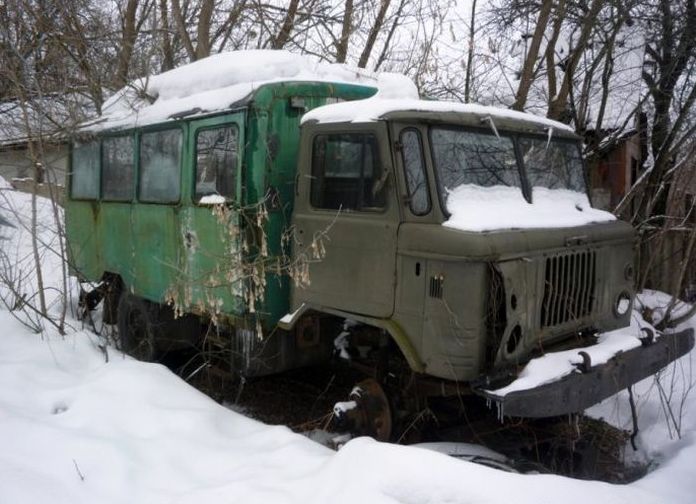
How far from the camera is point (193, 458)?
3709 mm

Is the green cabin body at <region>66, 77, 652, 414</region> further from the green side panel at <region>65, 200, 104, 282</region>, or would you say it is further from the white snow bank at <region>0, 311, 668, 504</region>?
the green side panel at <region>65, 200, 104, 282</region>

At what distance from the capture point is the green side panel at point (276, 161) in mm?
4809

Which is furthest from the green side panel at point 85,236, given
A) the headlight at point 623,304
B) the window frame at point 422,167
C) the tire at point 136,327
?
the headlight at point 623,304

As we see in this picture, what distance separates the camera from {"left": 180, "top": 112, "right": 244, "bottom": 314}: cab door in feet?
16.0

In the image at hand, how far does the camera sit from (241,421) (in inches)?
170

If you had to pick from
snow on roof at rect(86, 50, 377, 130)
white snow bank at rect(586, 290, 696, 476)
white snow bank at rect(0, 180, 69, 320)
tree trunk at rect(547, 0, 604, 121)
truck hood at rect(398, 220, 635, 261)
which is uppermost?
tree trunk at rect(547, 0, 604, 121)

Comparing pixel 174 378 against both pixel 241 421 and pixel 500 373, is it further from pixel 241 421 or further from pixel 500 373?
pixel 500 373

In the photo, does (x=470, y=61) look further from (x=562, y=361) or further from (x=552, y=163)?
(x=562, y=361)

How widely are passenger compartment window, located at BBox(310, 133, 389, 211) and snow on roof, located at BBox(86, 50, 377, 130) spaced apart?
908mm

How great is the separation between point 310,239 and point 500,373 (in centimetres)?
170

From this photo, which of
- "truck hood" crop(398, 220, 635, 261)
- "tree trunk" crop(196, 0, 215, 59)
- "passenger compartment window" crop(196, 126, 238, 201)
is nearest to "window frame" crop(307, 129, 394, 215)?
"truck hood" crop(398, 220, 635, 261)

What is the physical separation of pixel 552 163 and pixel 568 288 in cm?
115

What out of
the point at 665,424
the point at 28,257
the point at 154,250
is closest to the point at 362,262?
the point at 154,250

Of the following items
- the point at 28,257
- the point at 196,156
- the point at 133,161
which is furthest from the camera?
the point at 28,257
